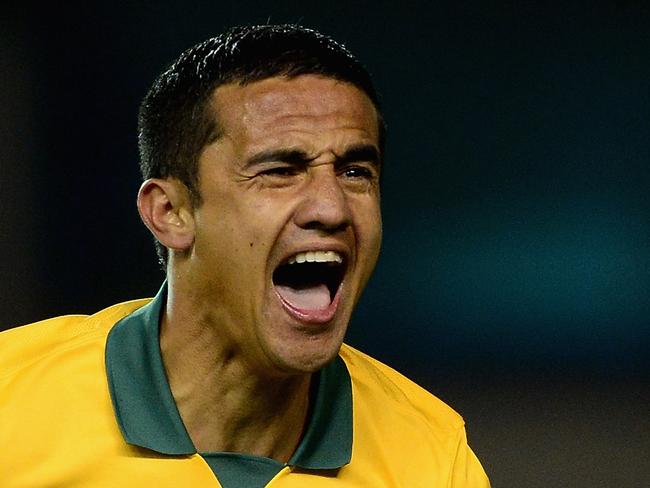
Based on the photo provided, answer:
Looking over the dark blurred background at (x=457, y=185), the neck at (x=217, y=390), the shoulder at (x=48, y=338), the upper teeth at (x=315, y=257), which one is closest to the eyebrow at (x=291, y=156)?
the upper teeth at (x=315, y=257)

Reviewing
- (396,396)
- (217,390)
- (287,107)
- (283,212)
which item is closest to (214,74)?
(287,107)

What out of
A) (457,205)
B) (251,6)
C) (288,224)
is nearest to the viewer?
(288,224)

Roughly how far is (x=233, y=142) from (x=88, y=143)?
Result: 249 cm

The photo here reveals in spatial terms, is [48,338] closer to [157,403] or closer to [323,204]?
[157,403]

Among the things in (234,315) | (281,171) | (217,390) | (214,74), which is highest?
(214,74)

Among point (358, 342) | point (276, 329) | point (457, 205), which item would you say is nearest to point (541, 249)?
point (457, 205)

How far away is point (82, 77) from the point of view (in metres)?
4.36

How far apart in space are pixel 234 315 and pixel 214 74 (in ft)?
1.18

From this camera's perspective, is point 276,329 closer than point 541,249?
Yes

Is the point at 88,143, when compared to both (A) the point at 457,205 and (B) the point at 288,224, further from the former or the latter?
(B) the point at 288,224

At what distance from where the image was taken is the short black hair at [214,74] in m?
1.97

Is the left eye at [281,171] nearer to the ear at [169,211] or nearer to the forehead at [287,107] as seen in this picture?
the forehead at [287,107]

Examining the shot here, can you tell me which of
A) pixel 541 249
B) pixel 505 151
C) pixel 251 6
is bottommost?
pixel 541 249

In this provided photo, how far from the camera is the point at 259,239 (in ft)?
6.28
